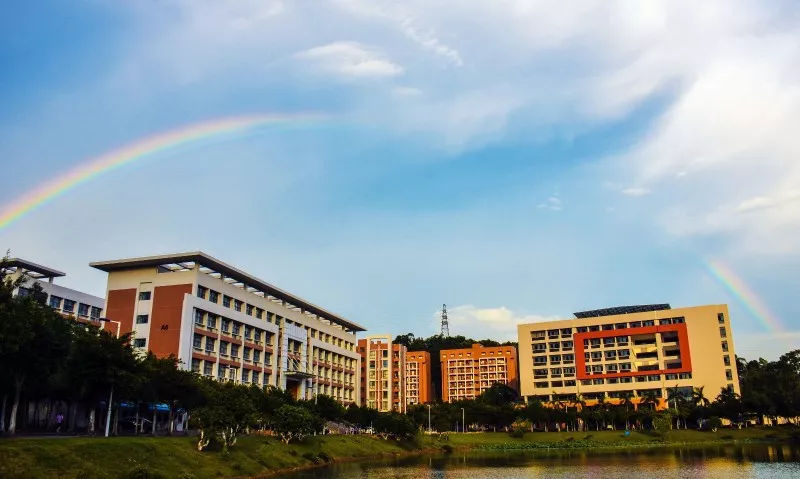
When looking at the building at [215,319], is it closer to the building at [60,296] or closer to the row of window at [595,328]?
the building at [60,296]

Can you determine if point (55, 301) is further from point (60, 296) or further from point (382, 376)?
point (382, 376)

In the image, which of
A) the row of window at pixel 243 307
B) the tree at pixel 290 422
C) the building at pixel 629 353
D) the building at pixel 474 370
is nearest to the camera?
the tree at pixel 290 422

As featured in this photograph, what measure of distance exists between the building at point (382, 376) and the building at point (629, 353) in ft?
97.8

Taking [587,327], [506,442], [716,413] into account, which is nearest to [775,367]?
[716,413]

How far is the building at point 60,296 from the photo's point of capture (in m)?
72.5

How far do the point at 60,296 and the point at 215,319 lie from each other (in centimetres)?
1843

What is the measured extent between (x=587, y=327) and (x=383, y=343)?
157ft

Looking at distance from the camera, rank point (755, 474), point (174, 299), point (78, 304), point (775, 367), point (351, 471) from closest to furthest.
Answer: point (755, 474) < point (351, 471) < point (174, 299) < point (78, 304) < point (775, 367)

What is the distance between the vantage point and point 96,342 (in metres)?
45.2

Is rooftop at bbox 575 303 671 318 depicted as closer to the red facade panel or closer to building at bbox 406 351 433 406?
building at bbox 406 351 433 406

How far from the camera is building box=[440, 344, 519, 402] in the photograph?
7205 inches

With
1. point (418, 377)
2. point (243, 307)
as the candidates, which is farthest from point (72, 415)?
point (418, 377)

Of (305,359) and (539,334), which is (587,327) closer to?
(539,334)

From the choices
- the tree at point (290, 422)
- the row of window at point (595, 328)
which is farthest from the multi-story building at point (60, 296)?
the row of window at point (595, 328)
